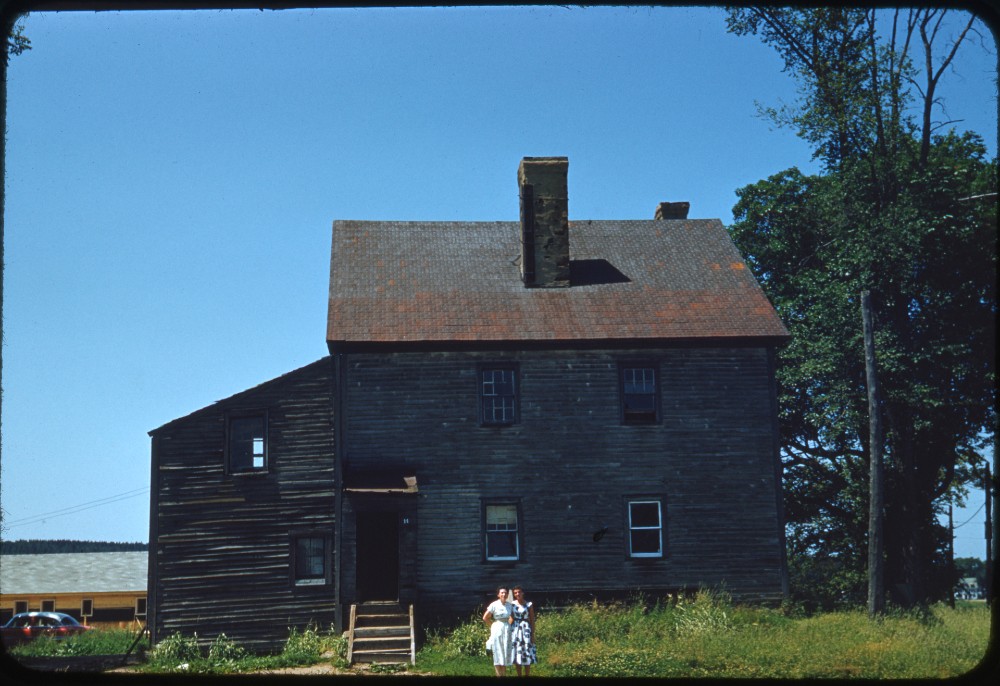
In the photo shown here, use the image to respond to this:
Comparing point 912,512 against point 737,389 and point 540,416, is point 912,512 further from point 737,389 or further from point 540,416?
point 540,416

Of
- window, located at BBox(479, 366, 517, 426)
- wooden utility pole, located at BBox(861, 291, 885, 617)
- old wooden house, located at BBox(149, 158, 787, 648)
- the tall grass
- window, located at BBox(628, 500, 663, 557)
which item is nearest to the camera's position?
the tall grass

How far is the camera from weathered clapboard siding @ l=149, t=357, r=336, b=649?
2188 centimetres

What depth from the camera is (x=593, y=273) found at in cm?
2489

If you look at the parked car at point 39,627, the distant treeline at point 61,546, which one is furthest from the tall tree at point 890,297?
the distant treeline at point 61,546

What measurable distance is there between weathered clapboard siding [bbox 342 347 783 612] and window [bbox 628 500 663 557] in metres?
0.17

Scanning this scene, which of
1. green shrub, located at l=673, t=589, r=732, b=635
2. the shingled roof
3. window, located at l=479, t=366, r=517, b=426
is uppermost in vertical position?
the shingled roof

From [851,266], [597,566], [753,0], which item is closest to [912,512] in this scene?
[851,266]

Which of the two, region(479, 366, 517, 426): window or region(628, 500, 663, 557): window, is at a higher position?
region(479, 366, 517, 426): window

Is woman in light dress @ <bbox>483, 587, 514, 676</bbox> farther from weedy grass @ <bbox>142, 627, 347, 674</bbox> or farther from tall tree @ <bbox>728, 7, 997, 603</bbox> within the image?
tall tree @ <bbox>728, 7, 997, 603</bbox>

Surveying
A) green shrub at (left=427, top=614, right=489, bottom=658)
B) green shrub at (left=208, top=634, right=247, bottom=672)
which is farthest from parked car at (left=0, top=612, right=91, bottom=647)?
green shrub at (left=427, top=614, right=489, bottom=658)

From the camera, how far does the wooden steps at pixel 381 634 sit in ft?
63.5

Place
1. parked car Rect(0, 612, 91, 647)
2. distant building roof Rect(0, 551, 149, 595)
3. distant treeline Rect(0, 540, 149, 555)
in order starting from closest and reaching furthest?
parked car Rect(0, 612, 91, 647) → distant building roof Rect(0, 551, 149, 595) → distant treeline Rect(0, 540, 149, 555)

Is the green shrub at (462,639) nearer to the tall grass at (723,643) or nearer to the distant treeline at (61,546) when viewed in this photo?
the tall grass at (723,643)

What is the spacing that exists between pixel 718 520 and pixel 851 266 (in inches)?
382
